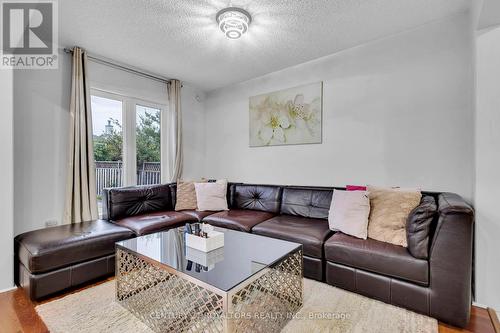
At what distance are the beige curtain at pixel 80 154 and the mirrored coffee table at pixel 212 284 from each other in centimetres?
132

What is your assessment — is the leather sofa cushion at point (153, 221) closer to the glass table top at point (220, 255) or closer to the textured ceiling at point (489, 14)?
the glass table top at point (220, 255)

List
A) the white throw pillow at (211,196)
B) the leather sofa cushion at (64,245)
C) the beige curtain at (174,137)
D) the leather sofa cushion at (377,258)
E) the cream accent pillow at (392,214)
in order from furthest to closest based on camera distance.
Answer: the beige curtain at (174,137) → the white throw pillow at (211,196) → the cream accent pillow at (392,214) → the leather sofa cushion at (64,245) → the leather sofa cushion at (377,258)

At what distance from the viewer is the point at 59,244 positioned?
1952 millimetres

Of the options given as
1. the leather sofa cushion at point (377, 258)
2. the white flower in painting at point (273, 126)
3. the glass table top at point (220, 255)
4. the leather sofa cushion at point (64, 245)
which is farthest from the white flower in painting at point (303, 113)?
the leather sofa cushion at point (64, 245)

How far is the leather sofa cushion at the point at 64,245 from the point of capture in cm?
186

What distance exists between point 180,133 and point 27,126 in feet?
5.89

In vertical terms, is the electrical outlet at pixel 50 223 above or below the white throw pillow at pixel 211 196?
below

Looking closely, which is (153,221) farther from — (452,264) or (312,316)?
(452,264)

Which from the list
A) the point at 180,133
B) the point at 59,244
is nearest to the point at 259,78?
the point at 180,133

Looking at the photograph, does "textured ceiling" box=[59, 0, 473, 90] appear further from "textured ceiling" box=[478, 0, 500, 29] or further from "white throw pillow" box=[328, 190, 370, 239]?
"white throw pillow" box=[328, 190, 370, 239]

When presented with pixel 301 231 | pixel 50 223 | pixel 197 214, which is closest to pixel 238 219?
pixel 197 214

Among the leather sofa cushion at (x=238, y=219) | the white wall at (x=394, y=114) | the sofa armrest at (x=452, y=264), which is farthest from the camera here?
the leather sofa cushion at (x=238, y=219)

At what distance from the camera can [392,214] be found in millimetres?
2027

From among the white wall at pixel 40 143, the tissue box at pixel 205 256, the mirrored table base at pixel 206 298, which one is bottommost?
the mirrored table base at pixel 206 298
